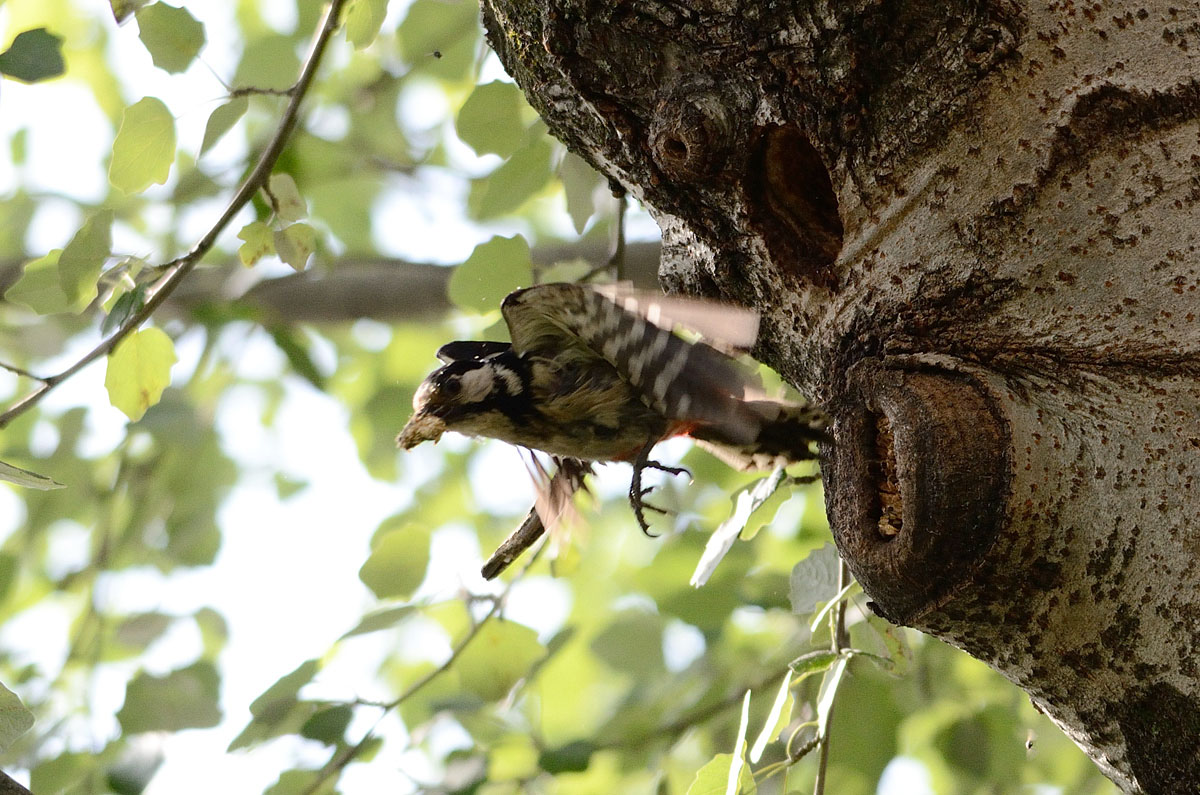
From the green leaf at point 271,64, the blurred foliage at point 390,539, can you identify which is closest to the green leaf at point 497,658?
the blurred foliage at point 390,539

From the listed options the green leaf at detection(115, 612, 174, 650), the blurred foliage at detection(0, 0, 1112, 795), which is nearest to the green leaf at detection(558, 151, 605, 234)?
the blurred foliage at detection(0, 0, 1112, 795)

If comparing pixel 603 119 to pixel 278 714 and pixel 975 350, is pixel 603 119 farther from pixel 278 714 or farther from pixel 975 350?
pixel 278 714

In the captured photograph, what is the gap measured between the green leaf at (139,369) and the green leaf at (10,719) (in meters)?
0.56

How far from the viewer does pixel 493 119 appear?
1757 millimetres

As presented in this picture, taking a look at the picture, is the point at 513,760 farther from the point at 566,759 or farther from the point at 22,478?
the point at 22,478

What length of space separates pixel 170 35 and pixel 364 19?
0.92 feet

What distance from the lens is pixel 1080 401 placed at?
3.10 feet

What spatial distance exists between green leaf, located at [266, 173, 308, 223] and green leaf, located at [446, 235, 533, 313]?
279 mm

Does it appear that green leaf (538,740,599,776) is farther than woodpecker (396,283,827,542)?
Yes

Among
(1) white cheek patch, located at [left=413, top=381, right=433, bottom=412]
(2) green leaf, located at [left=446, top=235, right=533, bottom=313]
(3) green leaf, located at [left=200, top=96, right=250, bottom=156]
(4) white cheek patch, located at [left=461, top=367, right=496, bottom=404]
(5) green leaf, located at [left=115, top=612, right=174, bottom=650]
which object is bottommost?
(5) green leaf, located at [left=115, top=612, right=174, bottom=650]

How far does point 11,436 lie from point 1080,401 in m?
3.93

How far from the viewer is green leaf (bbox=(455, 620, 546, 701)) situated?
183cm

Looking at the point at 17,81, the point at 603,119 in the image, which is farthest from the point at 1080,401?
the point at 17,81

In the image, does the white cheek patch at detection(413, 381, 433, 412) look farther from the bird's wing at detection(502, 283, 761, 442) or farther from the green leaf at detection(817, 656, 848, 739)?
the green leaf at detection(817, 656, 848, 739)
